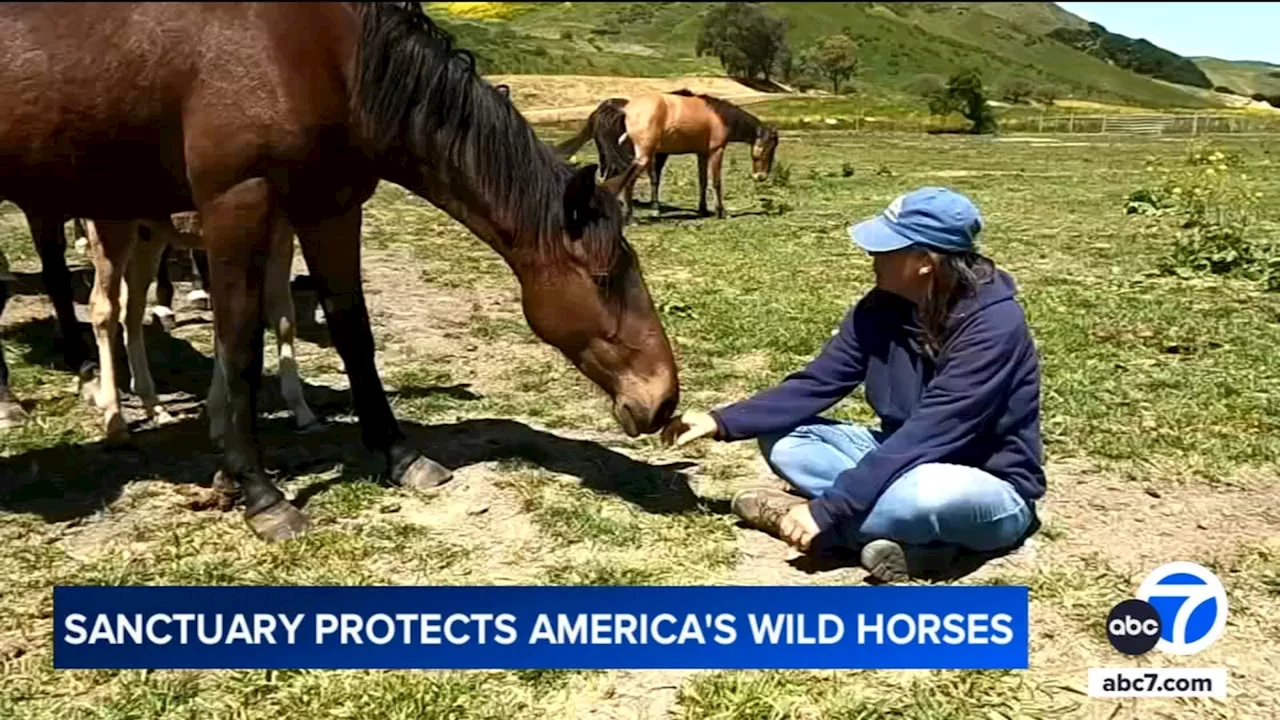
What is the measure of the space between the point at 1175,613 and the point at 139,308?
423cm

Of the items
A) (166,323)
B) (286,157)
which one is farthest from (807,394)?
(166,323)

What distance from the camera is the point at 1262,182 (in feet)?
35.1

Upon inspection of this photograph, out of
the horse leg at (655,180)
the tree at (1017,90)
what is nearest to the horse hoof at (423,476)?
the horse leg at (655,180)

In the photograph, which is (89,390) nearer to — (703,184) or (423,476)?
(423,476)

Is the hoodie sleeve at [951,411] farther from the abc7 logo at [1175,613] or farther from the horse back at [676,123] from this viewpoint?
the horse back at [676,123]

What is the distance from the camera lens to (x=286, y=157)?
3.20m

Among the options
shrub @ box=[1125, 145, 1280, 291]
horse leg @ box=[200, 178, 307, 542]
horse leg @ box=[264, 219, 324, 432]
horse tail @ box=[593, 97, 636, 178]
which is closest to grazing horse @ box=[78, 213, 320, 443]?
horse leg @ box=[264, 219, 324, 432]

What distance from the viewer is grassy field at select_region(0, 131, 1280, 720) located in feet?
8.97

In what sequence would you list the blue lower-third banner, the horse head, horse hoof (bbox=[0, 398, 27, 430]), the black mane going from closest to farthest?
the blue lower-third banner < the black mane < horse hoof (bbox=[0, 398, 27, 430]) < the horse head

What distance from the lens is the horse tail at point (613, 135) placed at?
12.7m

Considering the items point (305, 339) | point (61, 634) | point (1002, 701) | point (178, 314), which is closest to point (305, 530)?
point (61, 634)

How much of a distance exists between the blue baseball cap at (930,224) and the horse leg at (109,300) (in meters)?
3.17

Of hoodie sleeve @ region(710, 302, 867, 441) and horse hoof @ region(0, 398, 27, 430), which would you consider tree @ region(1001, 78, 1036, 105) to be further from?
horse hoof @ region(0, 398, 27, 430)

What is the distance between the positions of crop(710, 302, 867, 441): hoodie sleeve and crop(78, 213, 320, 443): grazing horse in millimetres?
1964
